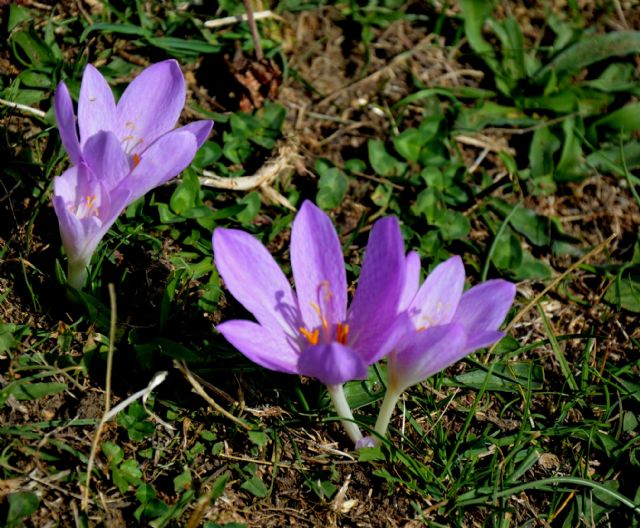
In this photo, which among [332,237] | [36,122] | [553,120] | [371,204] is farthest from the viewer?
[553,120]

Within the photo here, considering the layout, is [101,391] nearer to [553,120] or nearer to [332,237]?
[332,237]

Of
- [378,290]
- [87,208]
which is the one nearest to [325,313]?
[378,290]

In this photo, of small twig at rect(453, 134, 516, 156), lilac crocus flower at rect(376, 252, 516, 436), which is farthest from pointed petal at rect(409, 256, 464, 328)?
small twig at rect(453, 134, 516, 156)

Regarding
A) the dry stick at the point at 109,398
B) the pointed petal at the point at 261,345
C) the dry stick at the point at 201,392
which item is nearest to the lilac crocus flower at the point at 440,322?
the pointed petal at the point at 261,345

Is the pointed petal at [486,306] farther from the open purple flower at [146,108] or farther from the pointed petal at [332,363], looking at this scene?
the open purple flower at [146,108]

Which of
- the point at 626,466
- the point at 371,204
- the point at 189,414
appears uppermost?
the point at 371,204

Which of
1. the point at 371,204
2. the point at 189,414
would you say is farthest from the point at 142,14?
the point at 189,414

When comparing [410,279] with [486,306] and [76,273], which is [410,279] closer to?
[486,306]
